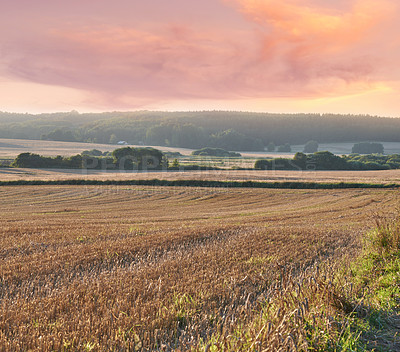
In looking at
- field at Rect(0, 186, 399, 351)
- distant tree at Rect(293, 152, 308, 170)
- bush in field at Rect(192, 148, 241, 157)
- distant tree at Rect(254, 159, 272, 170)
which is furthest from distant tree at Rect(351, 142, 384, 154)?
field at Rect(0, 186, 399, 351)

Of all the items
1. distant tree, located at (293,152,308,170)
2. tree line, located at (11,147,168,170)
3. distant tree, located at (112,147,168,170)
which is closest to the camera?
tree line, located at (11,147,168,170)

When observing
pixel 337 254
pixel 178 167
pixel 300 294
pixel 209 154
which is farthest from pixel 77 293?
pixel 209 154

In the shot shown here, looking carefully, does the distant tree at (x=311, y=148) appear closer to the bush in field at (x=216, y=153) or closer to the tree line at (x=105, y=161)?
the bush in field at (x=216, y=153)

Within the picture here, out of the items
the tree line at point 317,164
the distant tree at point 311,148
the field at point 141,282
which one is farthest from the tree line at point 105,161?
the distant tree at point 311,148

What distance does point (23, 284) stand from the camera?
244 inches

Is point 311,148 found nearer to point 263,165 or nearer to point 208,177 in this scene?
point 263,165

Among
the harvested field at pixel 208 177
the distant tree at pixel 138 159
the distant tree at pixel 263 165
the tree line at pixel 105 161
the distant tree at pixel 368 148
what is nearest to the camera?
the harvested field at pixel 208 177

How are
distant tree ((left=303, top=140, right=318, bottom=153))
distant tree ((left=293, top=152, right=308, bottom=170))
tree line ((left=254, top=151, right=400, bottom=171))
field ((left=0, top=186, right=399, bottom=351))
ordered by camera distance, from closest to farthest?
field ((left=0, top=186, right=399, bottom=351)) → tree line ((left=254, top=151, right=400, bottom=171)) → distant tree ((left=293, top=152, right=308, bottom=170)) → distant tree ((left=303, top=140, right=318, bottom=153))

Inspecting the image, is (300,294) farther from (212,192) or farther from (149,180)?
(149,180)

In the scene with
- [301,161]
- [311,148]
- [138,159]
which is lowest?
[301,161]

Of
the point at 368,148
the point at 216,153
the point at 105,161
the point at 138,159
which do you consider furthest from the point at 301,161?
the point at 368,148

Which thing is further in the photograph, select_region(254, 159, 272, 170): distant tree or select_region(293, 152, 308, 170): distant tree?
→ select_region(293, 152, 308, 170): distant tree

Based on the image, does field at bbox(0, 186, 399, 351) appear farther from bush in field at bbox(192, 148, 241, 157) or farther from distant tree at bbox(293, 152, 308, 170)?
bush in field at bbox(192, 148, 241, 157)

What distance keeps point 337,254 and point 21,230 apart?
11.4 m
